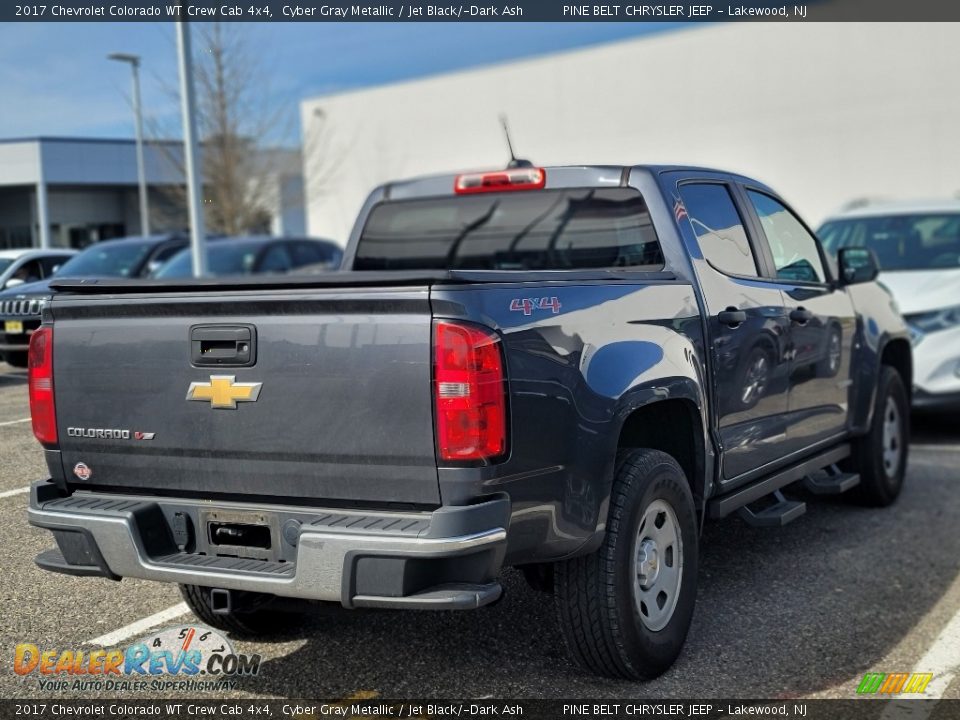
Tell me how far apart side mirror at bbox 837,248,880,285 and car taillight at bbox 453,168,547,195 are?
209 centimetres

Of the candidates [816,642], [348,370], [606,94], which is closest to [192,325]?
[348,370]

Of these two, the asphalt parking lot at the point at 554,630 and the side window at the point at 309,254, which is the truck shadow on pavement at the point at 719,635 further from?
the side window at the point at 309,254

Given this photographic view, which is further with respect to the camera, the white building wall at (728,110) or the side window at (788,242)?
the white building wall at (728,110)

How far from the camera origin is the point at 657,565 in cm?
411

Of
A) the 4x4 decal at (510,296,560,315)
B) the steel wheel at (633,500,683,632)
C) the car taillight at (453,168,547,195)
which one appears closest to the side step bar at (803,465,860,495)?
the steel wheel at (633,500,683,632)

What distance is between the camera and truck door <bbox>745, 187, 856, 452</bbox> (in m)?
5.42

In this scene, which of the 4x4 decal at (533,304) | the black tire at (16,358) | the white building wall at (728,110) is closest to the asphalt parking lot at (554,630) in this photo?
the 4x4 decal at (533,304)

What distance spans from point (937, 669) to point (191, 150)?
13015 mm

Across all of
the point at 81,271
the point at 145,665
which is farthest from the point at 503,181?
the point at 81,271

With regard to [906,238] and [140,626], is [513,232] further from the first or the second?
[906,238]

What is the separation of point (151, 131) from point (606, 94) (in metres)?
17.1

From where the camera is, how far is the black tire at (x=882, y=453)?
21.3 ft

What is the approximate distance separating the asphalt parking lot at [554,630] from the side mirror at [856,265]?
150cm

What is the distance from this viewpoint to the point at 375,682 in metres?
4.07
